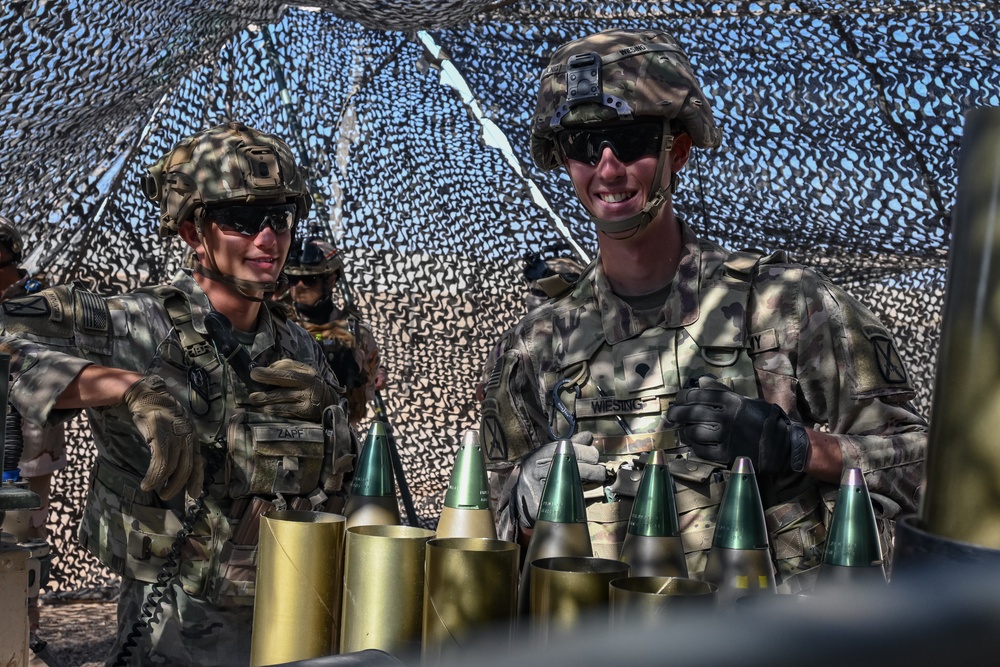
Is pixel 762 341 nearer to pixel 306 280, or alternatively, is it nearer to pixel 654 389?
pixel 654 389

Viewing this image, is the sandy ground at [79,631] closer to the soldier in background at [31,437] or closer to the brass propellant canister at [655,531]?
the soldier in background at [31,437]

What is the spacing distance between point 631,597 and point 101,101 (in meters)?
3.99

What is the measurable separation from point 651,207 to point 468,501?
108 centimetres

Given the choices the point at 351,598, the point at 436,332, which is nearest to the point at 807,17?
the point at 436,332

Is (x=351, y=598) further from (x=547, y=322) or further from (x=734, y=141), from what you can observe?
(x=734, y=141)

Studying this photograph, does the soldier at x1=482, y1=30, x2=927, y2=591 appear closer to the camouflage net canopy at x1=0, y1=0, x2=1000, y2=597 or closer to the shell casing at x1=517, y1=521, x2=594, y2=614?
the shell casing at x1=517, y1=521, x2=594, y2=614

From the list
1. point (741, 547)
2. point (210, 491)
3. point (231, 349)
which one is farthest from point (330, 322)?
point (741, 547)

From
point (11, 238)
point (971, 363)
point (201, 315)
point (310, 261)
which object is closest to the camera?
point (971, 363)

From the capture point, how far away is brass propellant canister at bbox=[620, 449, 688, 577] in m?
1.25

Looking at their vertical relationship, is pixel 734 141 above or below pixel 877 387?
above

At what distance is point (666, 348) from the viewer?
2246mm

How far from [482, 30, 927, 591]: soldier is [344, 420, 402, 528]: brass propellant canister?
0.47 m

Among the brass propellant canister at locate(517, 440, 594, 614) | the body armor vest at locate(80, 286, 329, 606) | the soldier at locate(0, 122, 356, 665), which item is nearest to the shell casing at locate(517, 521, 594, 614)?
the brass propellant canister at locate(517, 440, 594, 614)

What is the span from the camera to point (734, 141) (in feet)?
16.7
